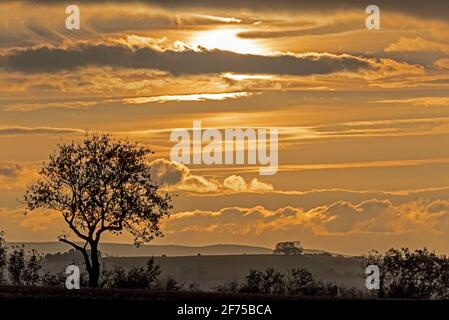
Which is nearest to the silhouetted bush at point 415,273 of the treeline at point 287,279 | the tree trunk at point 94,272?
the treeline at point 287,279

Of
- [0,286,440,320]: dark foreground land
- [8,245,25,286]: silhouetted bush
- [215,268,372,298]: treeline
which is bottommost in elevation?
[0,286,440,320]: dark foreground land

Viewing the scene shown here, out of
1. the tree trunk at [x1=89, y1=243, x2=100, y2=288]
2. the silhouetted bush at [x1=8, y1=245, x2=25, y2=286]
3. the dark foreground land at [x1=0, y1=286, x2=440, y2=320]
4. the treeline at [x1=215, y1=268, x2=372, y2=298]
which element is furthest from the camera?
the silhouetted bush at [x1=8, y1=245, x2=25, y2=286]

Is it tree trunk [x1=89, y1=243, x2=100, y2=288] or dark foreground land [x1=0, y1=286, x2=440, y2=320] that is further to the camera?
tree trunk [x1=89, y1=243, x2=100, y2=288]

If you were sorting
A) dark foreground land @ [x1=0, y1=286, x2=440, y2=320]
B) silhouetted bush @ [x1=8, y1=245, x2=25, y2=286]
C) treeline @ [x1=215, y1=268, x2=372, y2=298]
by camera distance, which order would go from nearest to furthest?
dark foreground land @ [x1=0, y1=286, x2=440, y2=320] < treeline @ [x1=215, y1=268, x2=372, y2=298] < silhouetted bush @ [x1=8, y1=245, x2=25, y2=286]

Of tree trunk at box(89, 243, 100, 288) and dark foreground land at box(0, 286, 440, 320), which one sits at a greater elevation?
tree trunk at box(89, 243, 100, 288)

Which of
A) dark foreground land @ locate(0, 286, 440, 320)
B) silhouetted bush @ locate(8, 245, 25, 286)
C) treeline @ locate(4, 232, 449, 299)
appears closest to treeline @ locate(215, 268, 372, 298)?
treeline @ locate(4, 232, 449, 299)

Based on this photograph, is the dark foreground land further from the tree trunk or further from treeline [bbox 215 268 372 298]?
treeline [bbox 215 268 372 298]

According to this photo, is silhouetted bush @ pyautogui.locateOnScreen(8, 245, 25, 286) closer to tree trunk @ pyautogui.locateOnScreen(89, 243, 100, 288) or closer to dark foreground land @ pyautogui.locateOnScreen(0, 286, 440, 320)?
tree trunk @ pyautogui.locateOnScreen(89, 243, 100, 288)
